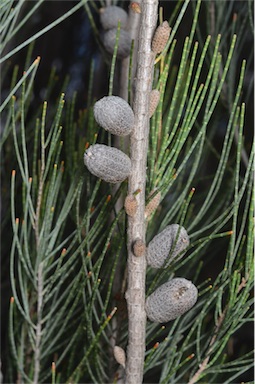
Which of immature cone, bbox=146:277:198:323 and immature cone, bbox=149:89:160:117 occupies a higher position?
immature cone, bbox=149:89:160:117

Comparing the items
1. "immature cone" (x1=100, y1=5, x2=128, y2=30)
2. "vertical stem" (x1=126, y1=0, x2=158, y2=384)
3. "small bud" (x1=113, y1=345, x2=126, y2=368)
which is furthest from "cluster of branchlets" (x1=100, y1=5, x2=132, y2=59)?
"small bud" (x1=113, y1=345, x2=126, y2=368)

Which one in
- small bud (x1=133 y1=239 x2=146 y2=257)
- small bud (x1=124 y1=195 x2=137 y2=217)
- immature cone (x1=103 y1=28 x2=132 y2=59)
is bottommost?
small bud (x1=133 y1=239 x2=146 y2=257)

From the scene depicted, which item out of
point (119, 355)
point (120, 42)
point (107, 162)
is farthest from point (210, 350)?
point (120, 42)

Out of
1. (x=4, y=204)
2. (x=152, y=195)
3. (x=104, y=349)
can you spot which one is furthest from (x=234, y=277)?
(x=4, y=204)

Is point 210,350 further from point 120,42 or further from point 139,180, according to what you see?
point 120,42

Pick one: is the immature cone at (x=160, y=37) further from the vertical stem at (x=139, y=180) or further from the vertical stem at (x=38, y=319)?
the vertical stem at (x=38, y=319)

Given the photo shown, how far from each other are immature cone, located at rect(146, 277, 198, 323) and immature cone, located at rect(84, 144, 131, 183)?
0.29ft

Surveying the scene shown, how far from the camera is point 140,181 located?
0.42m

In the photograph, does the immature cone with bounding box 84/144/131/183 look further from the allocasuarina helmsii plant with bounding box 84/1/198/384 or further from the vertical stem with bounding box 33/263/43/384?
the vertical stem with bounding box 33/263/43/384

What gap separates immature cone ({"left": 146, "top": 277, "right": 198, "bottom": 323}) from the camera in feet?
1.35

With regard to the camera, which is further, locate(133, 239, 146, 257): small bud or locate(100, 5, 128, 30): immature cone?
locate(100, 5, 128, 30): immature cone

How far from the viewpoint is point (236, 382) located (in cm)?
83

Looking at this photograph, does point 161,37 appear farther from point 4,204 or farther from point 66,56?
point 66,56

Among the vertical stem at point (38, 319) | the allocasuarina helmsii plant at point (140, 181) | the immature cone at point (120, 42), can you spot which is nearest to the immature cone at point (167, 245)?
the allocasuarina helmsii plant at point (140, 181)
